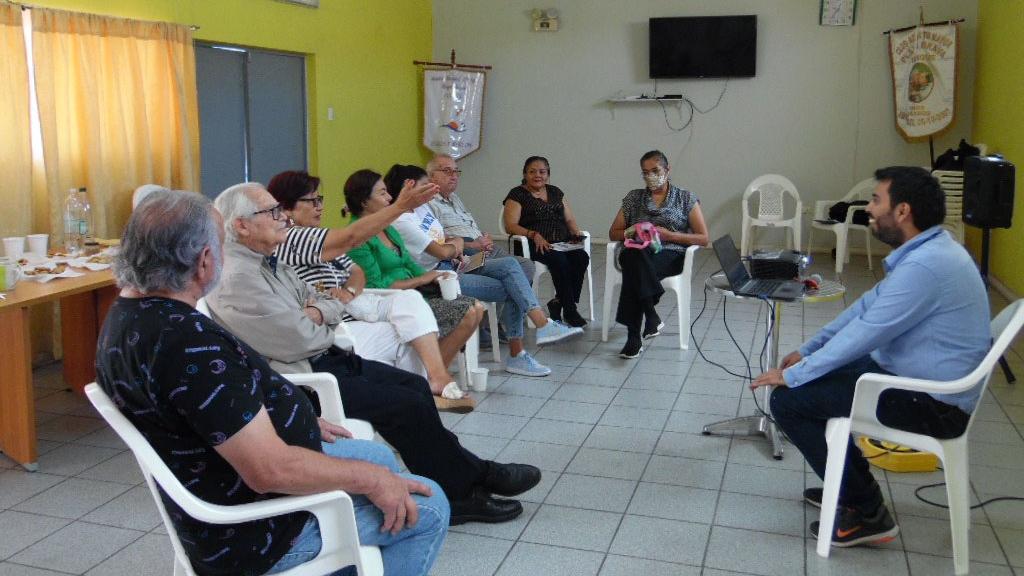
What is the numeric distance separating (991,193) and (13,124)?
4.69 metres

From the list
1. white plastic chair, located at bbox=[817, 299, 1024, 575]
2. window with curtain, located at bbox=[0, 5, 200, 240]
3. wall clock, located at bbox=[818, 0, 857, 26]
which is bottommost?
white plastic chair, located at bbox=[817, 299, 1024, 575]

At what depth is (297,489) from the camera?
1.67 metres

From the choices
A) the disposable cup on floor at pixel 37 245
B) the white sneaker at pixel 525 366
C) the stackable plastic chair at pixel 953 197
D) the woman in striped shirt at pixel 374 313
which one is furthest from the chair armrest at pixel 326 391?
the stackable plastic chair at pixel 953 197

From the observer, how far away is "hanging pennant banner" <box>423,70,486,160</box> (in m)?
9.05

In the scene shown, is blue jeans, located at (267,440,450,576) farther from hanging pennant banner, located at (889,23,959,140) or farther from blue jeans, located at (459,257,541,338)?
hanging pennant banner, located at (889,23,959,140)

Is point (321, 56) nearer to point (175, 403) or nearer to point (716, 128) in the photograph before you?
point (716, 128)

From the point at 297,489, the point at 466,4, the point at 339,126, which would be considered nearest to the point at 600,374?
the point at 297,489

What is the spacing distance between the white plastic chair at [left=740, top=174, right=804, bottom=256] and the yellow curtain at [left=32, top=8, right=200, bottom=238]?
4676 mm

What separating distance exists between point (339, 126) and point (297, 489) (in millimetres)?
6551

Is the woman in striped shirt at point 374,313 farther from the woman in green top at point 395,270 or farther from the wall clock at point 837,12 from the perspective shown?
the wall clock at point 837,12

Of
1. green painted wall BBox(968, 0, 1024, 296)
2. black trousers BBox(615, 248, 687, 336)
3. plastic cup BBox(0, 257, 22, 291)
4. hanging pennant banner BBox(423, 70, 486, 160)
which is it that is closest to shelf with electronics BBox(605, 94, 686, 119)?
hanging pennant banner BBox(423, 70, 486, 160)

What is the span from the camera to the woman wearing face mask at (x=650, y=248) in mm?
4895

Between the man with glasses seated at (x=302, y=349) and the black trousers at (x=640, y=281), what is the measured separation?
224 centimetres

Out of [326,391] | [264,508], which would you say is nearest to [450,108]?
Result: [326,391]
